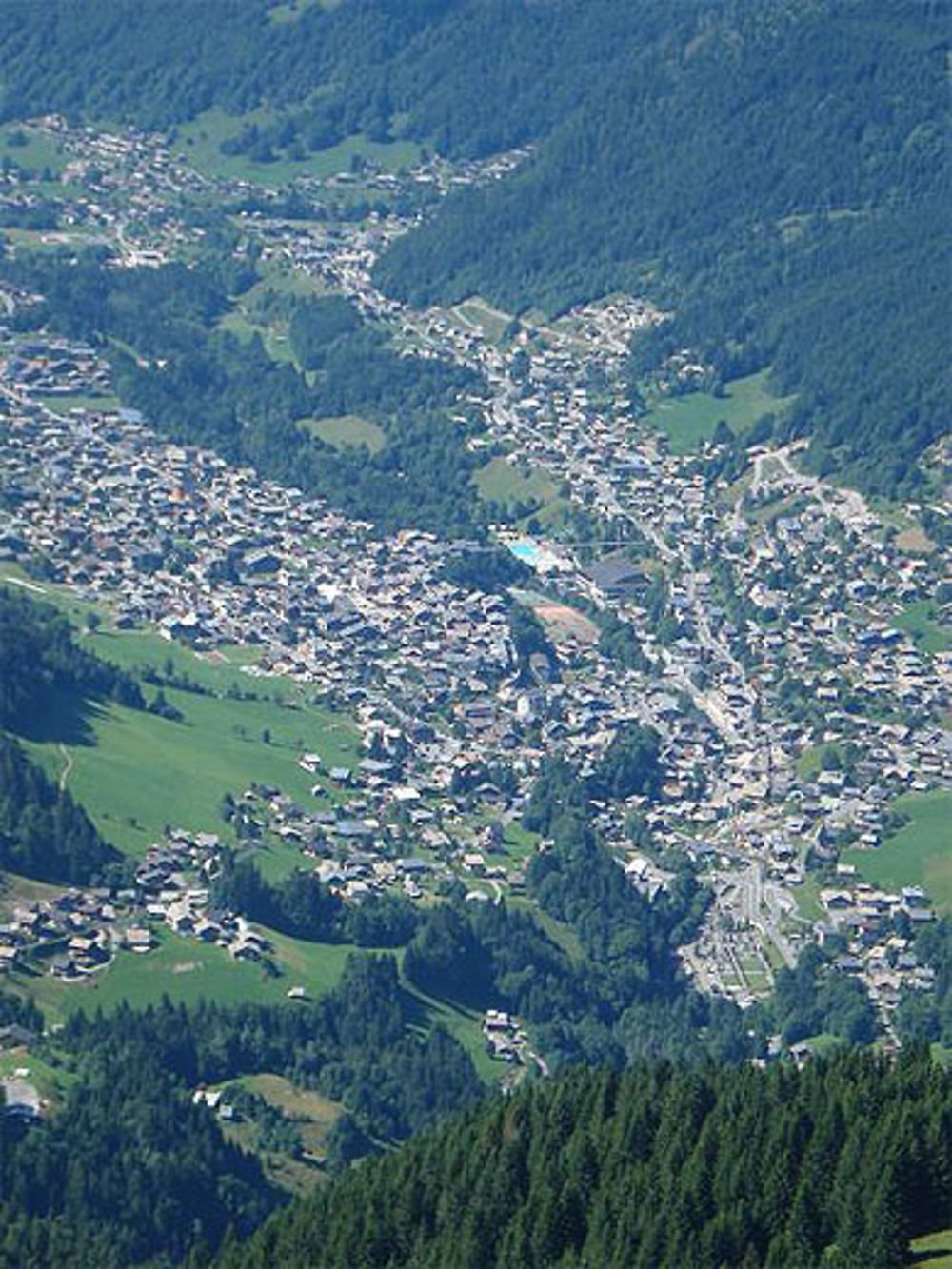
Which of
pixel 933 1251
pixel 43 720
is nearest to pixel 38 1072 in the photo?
pixel 43 720

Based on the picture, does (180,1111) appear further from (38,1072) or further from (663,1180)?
(663,1180)

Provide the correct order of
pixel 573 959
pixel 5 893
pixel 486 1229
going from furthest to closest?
pixel 573 959 → pixel 5 893 → pixel 486 1229

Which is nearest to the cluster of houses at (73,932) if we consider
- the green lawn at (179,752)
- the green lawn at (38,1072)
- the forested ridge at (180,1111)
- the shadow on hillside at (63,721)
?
the forested ridge at (180,1111)

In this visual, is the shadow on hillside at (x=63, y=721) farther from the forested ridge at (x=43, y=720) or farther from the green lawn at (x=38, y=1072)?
the green lawn at (x=38, y=1072)

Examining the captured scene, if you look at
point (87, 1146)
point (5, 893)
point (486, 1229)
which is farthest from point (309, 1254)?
point (5, 893)

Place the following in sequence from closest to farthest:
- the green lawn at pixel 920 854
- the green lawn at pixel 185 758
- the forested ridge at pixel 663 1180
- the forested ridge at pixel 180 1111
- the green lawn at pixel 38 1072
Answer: the forested ridge at pixel 663 1180
the forested ridge at pixel 180 1111
the green lawn at pixel 38 1072
the green lawn at pixel 185 758
the green lawn at pixel 920 854

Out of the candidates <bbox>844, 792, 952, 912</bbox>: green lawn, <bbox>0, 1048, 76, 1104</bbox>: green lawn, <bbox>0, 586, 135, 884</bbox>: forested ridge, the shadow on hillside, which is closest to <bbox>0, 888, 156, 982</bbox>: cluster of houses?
<bbox>0, 586, 135, 884</bbox>: forested ridge

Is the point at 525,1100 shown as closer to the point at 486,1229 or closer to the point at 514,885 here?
the point at 486,1229
